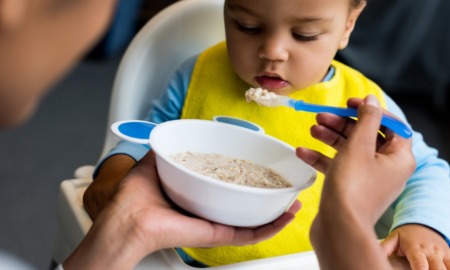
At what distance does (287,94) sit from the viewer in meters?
1.14

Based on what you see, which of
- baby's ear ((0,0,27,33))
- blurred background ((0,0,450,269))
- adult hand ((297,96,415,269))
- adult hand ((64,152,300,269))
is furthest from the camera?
blurred background ((0,0,450,269))

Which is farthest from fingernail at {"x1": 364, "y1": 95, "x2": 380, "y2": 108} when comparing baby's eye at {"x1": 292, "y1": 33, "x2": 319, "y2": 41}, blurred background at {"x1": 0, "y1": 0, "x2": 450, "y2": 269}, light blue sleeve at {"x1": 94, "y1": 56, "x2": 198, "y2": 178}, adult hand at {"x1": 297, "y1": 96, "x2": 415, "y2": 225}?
blurred background at {"x1": 0, "y1": 0, "x2": 450, "y2": 269}

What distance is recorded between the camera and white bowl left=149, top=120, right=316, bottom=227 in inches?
31.0

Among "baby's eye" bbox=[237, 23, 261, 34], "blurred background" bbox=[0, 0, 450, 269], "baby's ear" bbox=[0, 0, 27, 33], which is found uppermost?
"baby's ear" bbox=[0, 0, 27, 33]

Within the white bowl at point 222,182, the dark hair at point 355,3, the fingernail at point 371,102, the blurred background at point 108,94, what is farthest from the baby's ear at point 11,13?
the blurred background at point 108,94

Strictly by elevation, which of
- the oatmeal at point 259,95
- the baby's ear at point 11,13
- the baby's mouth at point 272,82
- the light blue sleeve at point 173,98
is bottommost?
the light blue sleeve at point 173,98

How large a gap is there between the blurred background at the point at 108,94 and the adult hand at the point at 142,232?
53.8 inches

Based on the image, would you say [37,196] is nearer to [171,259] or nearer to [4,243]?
[4,243]

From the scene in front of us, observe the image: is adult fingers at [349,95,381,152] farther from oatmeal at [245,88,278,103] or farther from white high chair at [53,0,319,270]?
white high chair at [53,0,319,270]

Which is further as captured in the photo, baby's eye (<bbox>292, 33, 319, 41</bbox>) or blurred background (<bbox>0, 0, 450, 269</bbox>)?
blurred background (<bbox>0, 0, 450, 269</bbox>)

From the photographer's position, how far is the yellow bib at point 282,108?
1.11 metres

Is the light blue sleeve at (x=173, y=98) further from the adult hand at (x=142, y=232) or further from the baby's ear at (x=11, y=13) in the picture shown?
the baby's ear at (x=11, y=13)

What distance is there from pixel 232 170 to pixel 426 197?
0.34 meters

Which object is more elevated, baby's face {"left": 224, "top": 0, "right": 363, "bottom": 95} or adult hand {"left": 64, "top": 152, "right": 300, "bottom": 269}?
baby's face {"left": 224, "top": 0, "right": 363, "bottom": 95}
